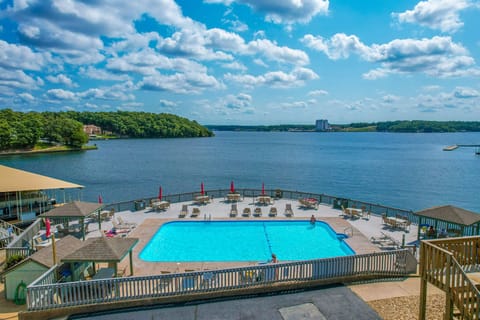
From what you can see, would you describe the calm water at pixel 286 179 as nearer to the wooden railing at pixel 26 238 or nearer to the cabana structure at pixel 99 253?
the wooden railing at pixel 26 238

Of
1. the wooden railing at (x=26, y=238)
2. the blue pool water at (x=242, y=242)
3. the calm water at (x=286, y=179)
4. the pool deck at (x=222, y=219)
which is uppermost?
the wooden railing at (x=26, y=238)

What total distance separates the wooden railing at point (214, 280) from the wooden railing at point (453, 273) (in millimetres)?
2492

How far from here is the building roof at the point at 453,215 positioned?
48.5 ft

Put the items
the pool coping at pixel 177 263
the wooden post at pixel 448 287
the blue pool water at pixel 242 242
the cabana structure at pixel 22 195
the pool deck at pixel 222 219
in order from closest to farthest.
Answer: the wooden post at pixel 448 287
the pool coping at pixel 177 263
the pool deck at pixel 222 219
the blue pool water at pixel 242 242
the cabana structure at pixel 22 195

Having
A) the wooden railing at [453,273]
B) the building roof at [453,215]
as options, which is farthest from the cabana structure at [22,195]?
the building roof at [453,215]

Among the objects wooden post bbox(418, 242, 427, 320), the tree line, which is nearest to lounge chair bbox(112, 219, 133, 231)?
wooden post bbox(418, 242, 427, 320)

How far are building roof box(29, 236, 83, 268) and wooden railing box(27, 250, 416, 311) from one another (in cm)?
66

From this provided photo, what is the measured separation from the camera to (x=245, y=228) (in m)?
19.6

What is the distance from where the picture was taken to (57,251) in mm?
10375

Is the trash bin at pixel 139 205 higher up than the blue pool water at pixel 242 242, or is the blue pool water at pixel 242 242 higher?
the trash bin at pixel 139 205

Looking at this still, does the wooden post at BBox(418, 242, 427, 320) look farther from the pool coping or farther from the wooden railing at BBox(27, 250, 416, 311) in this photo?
the pool coping

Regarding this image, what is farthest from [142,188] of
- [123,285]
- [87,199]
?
[123,285]

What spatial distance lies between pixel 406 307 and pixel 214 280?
542 cm

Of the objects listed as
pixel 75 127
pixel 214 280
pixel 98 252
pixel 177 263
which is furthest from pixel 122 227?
pixel 75 127
